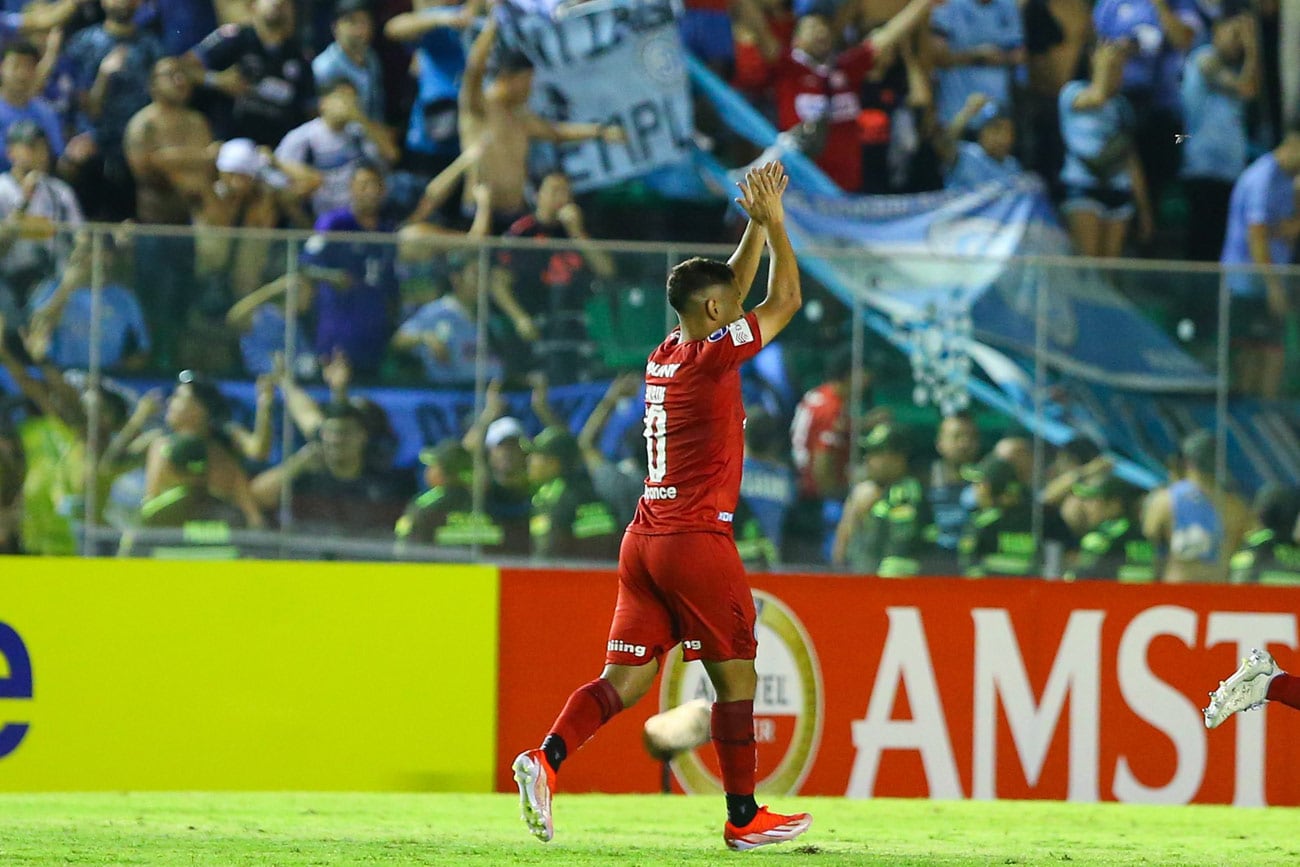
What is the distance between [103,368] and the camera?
10.1m

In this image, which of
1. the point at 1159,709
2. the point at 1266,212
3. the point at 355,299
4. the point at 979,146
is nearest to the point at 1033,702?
the point at 1159,709

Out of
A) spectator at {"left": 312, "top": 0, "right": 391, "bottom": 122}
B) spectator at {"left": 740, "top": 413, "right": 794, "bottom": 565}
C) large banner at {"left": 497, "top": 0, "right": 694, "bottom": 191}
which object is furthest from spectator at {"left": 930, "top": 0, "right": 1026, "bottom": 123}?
spectator at {"left": 740, "top": 413, "right": 794, "bottom": 565}

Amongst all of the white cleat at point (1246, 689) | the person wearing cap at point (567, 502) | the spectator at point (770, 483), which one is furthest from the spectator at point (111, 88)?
the white cleat at point (1246, 689)

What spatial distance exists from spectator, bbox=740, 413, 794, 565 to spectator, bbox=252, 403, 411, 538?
6.24 feet

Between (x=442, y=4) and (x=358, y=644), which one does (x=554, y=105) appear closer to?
(x=442, y=4)

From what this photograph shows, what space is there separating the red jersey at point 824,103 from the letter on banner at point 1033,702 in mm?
5149

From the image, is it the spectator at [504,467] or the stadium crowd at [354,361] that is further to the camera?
the spectator at [504,467]

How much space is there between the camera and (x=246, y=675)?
895cm

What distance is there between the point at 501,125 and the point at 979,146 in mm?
3525

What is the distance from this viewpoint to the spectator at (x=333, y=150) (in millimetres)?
12734

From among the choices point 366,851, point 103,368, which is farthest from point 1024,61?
point 366,851

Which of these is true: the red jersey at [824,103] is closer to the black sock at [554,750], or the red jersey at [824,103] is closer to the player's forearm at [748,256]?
the player's forearm at [748,256]

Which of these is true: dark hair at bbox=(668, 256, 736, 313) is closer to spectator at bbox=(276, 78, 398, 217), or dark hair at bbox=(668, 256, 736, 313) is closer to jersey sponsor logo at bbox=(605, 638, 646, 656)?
jersey sponsor logo at bbox=(605, 638, 646, 656)

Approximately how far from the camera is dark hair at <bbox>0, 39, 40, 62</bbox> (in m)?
12.7
